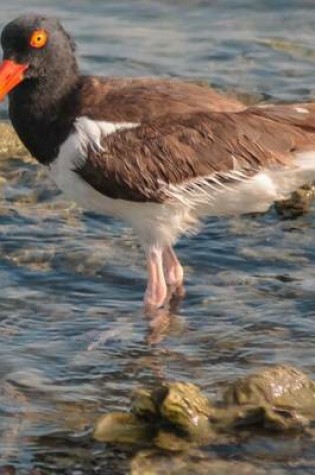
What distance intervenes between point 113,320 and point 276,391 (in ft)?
5.31

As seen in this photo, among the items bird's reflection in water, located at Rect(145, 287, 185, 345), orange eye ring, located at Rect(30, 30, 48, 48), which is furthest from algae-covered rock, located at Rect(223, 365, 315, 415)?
orange eye ring, located at Rect(30, 30, 48, 48)

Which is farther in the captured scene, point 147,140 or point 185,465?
point 147,140

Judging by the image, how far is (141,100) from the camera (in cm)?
677

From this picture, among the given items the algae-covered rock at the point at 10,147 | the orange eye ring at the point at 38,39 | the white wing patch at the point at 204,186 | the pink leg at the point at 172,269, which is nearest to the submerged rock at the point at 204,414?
the white wing patch at the point at 204,186

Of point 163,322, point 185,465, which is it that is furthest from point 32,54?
point 185,465

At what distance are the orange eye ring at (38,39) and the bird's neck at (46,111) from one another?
→ 187 mm

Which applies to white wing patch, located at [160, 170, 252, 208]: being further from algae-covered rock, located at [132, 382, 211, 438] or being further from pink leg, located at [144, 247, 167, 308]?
algae-covered rock, located at [132, 382, 211, 438]

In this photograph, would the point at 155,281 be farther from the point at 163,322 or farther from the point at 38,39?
the point at 38,39

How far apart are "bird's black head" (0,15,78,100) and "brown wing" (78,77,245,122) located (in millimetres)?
172

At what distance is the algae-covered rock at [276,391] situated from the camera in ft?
18.0

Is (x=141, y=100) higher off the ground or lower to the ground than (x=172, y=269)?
higher

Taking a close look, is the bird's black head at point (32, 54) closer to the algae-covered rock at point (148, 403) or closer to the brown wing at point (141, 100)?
the brown wing at point (141, 100)

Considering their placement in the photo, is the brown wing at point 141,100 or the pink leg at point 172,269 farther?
the pink leg at point 172,269

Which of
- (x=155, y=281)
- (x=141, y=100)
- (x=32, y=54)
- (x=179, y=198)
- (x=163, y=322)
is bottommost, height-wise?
(x=163, y=322)
